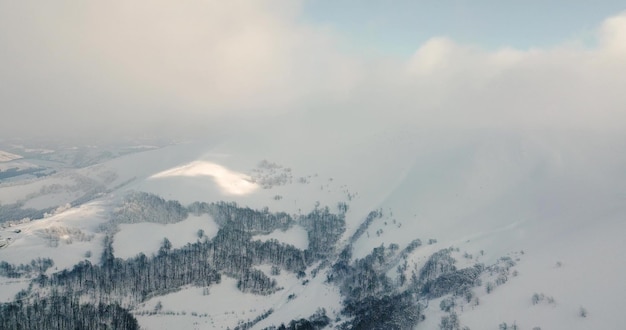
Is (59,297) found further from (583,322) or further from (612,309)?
(612,309)

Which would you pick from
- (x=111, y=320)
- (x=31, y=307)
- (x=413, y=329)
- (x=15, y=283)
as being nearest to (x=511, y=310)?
(x=413, y=329)

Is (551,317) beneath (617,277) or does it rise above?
beneath

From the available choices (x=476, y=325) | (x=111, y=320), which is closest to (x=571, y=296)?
(x=476, y=325)

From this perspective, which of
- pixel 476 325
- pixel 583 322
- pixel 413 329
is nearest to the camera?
pixel 583 322

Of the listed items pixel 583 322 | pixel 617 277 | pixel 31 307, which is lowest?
pixel 583 322

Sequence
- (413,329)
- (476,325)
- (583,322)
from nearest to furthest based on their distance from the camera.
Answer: (583,322) → (476,325) → (413,329)

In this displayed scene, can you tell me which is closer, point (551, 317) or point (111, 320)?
point (551, 317)

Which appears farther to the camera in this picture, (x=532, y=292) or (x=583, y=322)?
(x=532, y=292)

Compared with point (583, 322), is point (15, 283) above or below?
above

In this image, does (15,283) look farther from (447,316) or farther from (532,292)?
(532,292)
